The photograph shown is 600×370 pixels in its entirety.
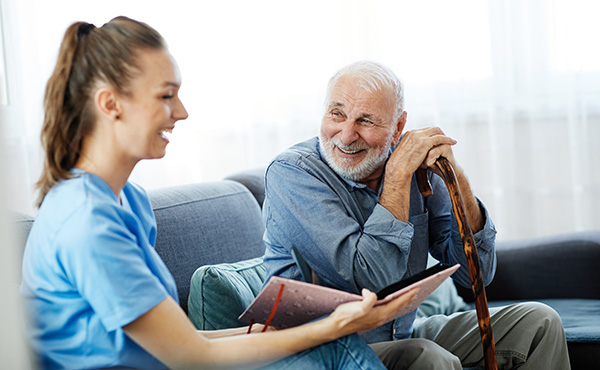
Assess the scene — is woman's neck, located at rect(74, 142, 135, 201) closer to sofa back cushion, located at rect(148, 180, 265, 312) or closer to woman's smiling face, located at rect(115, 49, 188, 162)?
woman's smiling face, located at rect(115, 49, 188, 162)

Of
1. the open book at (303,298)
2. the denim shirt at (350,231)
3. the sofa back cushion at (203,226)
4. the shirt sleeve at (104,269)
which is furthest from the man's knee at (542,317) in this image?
the shirt sleeve at (104,269)

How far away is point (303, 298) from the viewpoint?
113 centimetres

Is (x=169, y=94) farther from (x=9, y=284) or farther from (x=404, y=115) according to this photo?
(x=404, y=115)

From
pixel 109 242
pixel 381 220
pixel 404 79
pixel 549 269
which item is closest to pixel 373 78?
pixel 381 220

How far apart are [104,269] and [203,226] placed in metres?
0.89

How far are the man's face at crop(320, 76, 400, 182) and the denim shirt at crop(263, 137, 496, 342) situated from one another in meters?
0.04

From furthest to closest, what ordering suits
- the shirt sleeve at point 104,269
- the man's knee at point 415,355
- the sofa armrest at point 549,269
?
the sofa armrest at point 549,269, the man's knee at point 415,355, the shirt sleeve at point 104,269

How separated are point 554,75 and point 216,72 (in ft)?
5.13

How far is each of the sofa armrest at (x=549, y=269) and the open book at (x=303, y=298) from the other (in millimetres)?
1186

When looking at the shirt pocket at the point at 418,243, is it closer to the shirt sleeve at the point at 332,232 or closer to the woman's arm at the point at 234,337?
the shirt sleeve at the point at 332,232

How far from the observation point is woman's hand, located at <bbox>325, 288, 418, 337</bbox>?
3.62 ft

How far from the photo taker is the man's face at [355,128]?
5.46 ft

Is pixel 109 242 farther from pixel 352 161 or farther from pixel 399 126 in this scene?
pixel 399 126

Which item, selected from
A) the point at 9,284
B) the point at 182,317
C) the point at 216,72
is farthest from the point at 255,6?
the point at 9,284
